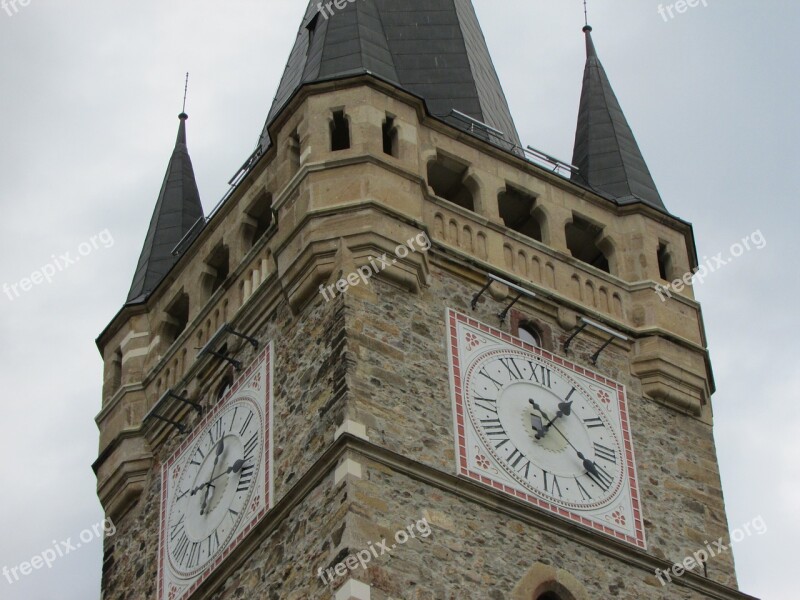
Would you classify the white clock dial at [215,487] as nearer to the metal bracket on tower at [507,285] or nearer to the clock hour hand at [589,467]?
the metal bracket on tower at [507,285]

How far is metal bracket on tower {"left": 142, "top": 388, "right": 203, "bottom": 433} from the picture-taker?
2672 cm

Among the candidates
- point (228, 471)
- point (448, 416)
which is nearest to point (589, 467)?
point (448, 416)

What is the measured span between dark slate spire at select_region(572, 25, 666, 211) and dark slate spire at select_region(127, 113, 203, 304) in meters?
5.23

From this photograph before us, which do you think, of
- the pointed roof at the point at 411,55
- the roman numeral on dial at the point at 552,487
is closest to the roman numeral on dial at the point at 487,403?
the roman numeral on dial at the point at 552,487

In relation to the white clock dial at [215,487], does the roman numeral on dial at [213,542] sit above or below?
below

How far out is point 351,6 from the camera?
28375 millimetres

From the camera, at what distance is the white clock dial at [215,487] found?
2458cm

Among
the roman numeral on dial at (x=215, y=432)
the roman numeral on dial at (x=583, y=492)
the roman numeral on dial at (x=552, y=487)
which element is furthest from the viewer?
the roman numeral on dial at (x=215, y=432)

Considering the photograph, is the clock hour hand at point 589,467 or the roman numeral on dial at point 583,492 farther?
the clock hour hand at point 589,467

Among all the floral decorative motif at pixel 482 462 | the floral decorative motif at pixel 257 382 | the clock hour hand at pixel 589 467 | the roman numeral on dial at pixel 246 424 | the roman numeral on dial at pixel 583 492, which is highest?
the floral decorative motif at pixel 257 382

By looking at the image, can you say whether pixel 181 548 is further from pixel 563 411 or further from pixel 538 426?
pixel 563 411

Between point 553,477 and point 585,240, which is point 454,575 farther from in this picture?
point 585,240

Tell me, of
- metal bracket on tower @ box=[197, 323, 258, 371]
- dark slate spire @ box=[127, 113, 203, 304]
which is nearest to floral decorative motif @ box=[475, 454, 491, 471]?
metal bracket on tower @ box=[197, 323, 258, 371]

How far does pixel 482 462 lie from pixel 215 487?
10.4 feet
